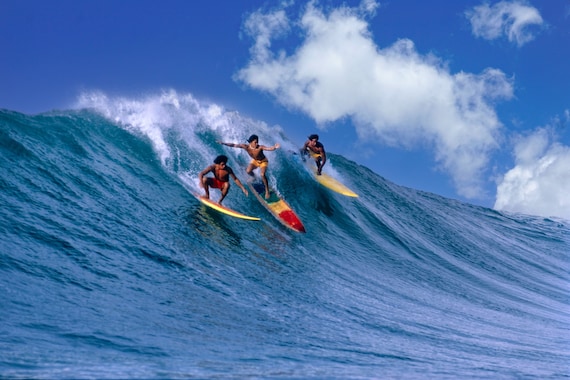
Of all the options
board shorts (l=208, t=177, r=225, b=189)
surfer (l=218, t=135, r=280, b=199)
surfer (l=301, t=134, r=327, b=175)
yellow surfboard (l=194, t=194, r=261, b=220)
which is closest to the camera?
yellow surfboard (l=194, t=194, r=261, b=220)

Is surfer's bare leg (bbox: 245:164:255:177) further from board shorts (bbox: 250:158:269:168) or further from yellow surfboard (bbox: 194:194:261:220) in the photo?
yellow surfboard (bbox: 194:194:261:220)

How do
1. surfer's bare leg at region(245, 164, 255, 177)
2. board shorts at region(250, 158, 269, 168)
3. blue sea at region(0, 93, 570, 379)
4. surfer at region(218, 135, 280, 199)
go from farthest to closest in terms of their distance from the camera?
surfer's bare leg at region(245, 164, 255, 177) → board shorts at region(250, 158, 269, 168) → surfer at region(218, 135, 280, 199) → blue sea at region(0, 93, 570, 379)

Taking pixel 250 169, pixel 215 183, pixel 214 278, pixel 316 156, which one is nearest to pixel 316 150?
pixel 316 156

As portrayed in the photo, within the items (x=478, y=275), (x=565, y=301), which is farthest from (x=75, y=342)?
(x=565, y=301)

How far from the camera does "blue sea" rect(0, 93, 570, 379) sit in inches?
184

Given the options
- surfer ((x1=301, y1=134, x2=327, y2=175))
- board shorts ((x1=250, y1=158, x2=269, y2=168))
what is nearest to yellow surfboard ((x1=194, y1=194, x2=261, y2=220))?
board shorts ((x1=250, y1=158, x2=269, y2=168))

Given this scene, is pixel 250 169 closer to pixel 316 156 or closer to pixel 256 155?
pixel 256 155

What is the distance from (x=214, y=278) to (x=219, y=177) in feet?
12.8

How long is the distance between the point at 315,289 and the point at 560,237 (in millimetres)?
20854

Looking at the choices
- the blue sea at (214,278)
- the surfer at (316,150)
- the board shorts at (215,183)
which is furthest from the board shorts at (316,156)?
the board shorts at (215,183)

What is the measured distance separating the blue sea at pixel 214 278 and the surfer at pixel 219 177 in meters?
0.46

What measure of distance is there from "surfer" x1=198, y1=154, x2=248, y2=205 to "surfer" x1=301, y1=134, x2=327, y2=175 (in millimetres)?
5172

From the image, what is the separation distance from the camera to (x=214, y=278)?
7434 millimetres

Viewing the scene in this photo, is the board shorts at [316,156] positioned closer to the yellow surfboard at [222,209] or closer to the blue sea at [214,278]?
the blue sea at [214,278]
